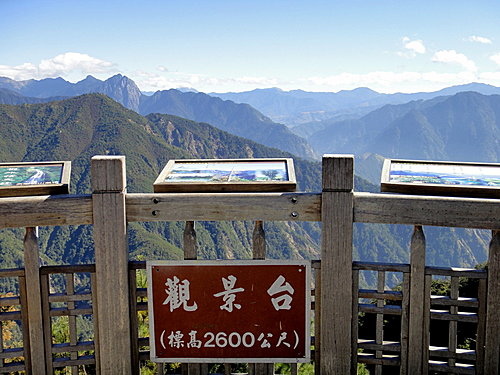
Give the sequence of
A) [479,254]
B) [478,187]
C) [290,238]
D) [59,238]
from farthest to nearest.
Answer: [479,254] < [290,238] < [59,238] < [478,187]

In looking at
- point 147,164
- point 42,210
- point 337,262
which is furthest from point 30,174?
point 147,164

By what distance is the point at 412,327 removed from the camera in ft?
11.1

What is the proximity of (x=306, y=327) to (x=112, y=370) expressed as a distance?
1.27m

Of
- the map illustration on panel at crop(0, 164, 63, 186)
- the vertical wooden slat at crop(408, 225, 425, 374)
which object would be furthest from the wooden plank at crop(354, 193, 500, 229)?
the map illustration on panel at crop(0, 164, 63, 186)

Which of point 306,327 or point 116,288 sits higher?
point 116,288

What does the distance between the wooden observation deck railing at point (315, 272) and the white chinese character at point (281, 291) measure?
174 mm

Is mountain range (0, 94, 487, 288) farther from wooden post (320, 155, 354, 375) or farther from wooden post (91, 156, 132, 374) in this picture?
wooden post (320, 155, 354, 375)

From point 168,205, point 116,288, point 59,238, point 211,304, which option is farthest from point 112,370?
point 59,238

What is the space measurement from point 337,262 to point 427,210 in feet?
2.05

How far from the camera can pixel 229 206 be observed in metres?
3.38

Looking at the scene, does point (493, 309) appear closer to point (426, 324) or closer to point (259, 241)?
point (426, 324)

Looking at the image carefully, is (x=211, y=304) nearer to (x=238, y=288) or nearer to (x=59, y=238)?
(x=238, y=288)

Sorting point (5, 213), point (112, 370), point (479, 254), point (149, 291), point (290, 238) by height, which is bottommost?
point (479, 254)

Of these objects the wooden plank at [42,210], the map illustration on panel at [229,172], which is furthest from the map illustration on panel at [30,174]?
the map illustration on panel at [229,172]
